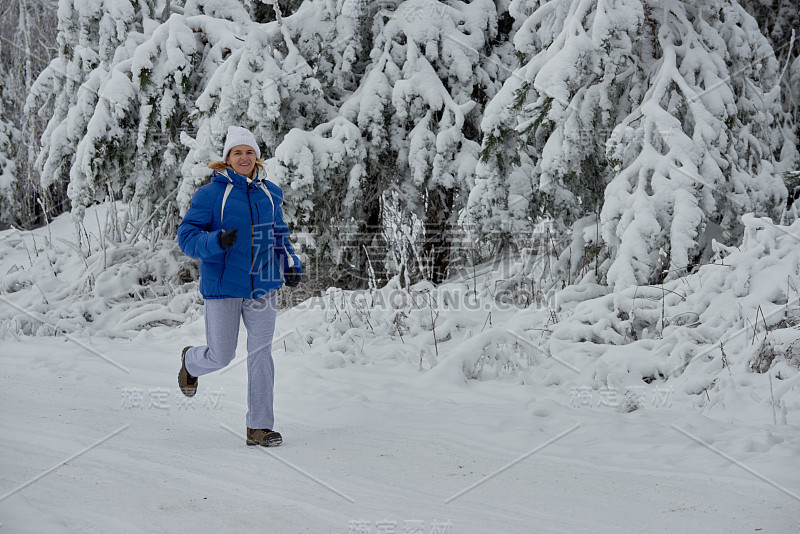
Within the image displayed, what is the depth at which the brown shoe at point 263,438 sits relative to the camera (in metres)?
3.42

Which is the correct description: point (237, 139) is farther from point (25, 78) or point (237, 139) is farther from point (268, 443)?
point (25, 78)

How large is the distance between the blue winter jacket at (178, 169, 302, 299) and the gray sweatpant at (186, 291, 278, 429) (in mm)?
80

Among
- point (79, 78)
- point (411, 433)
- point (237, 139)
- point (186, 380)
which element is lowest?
point (411, 433)

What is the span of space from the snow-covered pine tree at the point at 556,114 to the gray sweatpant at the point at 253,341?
341 centimetres

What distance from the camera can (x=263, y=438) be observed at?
3416 mm

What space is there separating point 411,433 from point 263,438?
31.1 inches

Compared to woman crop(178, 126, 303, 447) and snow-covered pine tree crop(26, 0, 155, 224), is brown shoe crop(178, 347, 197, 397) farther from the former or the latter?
snow-covered pine tree crop(26, 0, 155, 224)

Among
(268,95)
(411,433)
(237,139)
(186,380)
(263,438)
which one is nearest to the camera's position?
(263,438)

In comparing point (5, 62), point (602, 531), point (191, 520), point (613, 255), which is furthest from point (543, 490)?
point (5, 62)

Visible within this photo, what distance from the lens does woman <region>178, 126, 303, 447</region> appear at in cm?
344

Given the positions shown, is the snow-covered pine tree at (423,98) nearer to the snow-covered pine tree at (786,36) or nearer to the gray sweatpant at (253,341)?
the snow-covered pine tree at (786,36)

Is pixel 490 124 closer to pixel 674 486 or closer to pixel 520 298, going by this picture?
pixel 520 298

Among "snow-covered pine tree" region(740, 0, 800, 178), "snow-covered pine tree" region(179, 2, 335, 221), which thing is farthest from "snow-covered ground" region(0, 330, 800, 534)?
"snow-covered pine tree" region(740, 0, 800, 178)

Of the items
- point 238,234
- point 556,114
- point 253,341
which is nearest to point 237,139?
point 238,234
